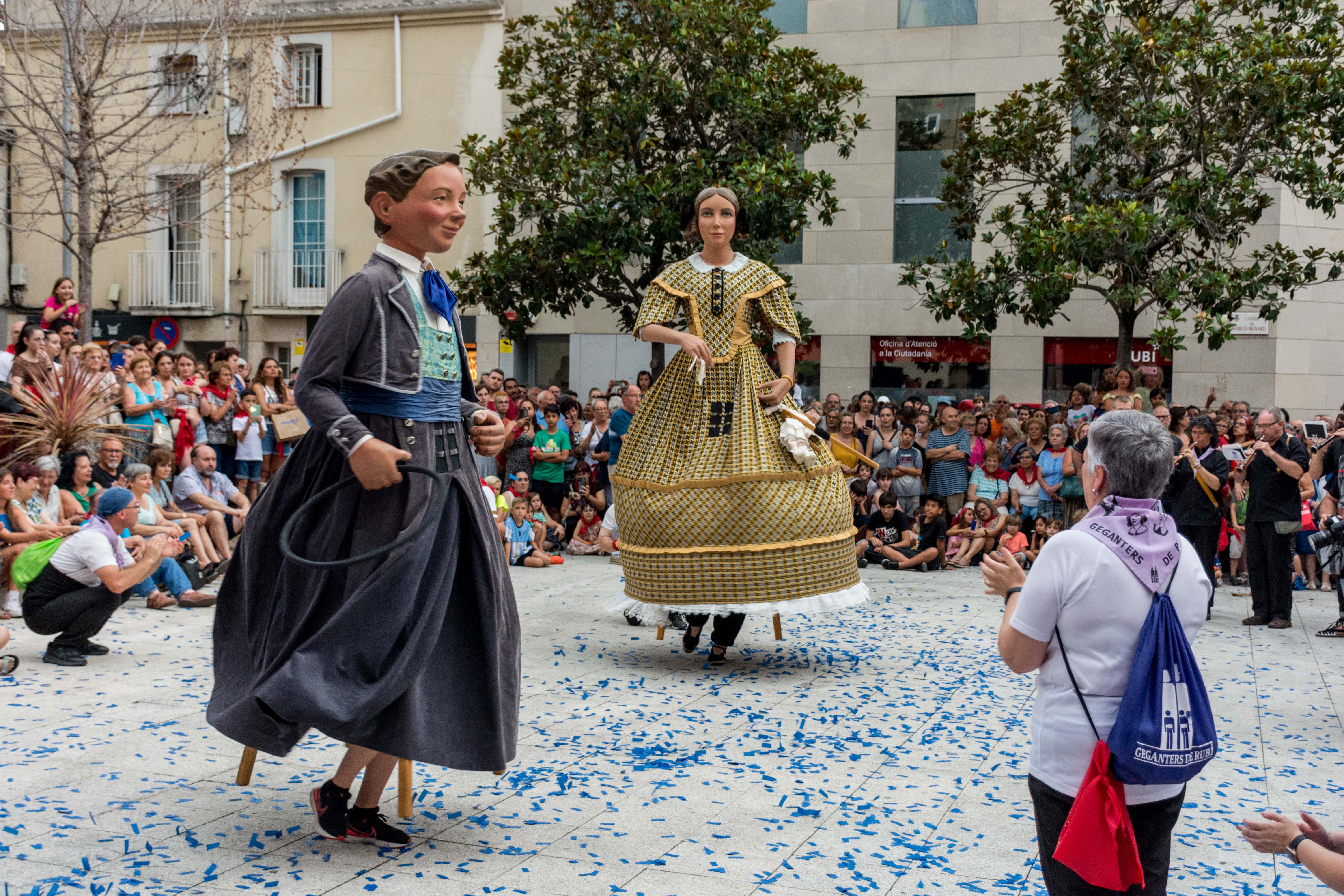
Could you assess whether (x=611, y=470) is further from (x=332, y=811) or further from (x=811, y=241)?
(x=811, y=241)

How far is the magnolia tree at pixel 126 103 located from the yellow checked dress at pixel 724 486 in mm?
9372

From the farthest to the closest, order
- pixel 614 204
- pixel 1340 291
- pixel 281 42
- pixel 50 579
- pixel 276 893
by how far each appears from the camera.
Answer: pixel 281 42, pixel 1340 291, pixel 614 204, pixel 50 579, pixel 276 893

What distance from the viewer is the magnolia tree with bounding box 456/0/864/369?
14.5 metres

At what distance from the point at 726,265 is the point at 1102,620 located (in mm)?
4244

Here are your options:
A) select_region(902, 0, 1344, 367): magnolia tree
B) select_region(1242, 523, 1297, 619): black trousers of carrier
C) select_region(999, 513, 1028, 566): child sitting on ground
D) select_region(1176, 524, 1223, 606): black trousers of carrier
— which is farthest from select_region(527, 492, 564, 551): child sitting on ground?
select_region(1242, 523, 1297, 619): black trousers of carrier

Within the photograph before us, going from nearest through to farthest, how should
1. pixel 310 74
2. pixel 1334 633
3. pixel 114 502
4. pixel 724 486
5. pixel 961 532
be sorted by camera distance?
pixel 724 486
pixel 114 502
pixel 1334 633
pixel 961 532
pixel 310 74

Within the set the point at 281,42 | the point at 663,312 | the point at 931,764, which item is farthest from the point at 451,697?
the point at 281,42

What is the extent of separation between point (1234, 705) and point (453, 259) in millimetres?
17178

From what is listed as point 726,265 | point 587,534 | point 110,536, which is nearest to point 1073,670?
point 726,265

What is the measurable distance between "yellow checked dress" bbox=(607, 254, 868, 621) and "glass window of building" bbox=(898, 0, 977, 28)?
1398 centimetres

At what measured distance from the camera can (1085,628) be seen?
2.77 m

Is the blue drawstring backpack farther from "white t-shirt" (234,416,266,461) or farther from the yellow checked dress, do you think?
"white t-shirt" (234,416,266,461)

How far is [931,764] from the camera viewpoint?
16.3ft

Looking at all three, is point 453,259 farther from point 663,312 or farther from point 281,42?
point 663,312
